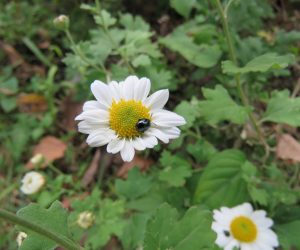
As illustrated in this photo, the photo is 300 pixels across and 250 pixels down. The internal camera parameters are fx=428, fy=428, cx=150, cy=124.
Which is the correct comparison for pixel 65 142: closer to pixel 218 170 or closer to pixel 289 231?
pixel 218 170

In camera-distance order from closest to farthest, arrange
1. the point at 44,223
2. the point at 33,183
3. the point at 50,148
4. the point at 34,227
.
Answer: the point at 34,227 < the point at 44,223 < the point at 33,183 < the point at 50,148

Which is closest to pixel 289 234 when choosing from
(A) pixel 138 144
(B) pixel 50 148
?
(A) pixel 138 144

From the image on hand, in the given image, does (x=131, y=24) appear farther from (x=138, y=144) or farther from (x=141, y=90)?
(x=138, y=144)

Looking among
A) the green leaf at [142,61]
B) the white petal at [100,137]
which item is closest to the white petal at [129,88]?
the white petal at [100,137]

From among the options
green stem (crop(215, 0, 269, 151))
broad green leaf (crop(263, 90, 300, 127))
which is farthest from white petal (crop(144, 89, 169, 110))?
broad green leaf (crop(263, 90, 300, 127))

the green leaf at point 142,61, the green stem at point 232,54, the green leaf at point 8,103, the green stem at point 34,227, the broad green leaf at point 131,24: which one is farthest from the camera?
the green leaf at point 8,103

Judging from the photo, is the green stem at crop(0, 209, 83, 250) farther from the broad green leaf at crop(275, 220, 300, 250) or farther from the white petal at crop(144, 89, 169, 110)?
the broad green leaf at crop(275, 220, 300, 250)

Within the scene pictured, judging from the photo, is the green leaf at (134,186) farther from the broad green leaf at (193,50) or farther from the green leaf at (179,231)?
the green leaf at (179,231)
